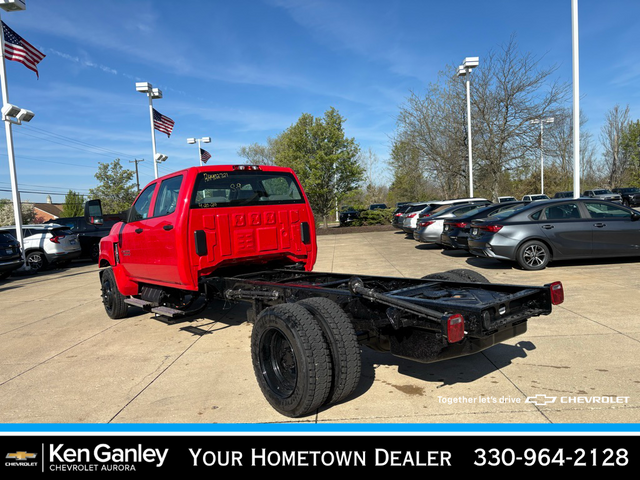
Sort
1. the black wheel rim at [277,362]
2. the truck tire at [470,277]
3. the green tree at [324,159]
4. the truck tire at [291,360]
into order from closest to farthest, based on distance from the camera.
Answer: the truck tire at [291,360] → the black wheel rim at [277,362] → the truck tire at [470,277] → the green tree at [324,159]

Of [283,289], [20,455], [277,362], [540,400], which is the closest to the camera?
[20,455]

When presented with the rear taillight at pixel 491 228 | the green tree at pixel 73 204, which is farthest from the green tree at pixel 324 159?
the green tree at pixel 73 204

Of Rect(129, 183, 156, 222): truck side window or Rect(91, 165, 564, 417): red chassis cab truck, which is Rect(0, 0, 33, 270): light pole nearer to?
Rect(91, 165, 564, 417): red chassis cab truck

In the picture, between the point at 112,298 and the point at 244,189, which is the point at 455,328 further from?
the point at 112,298

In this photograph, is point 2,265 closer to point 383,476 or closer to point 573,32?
point 383,476

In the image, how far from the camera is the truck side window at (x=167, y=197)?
5555 mm

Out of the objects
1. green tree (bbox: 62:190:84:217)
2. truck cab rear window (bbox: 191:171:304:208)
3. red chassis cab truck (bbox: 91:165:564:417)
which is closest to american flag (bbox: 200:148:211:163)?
red chassis cab truck (bbox: 91:165:564:417)

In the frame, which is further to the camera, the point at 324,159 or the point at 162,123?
the point at 324,159

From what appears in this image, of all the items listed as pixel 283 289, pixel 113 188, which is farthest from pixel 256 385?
pixel 113 188

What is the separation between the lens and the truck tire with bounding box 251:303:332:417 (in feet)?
10.5

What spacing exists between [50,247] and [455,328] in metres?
16.5

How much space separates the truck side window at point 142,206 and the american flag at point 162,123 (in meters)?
18.3

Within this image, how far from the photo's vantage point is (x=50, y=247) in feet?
52.0

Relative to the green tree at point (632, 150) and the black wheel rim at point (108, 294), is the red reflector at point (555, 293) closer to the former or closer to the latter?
the black wheel rim at point (108, 294)
